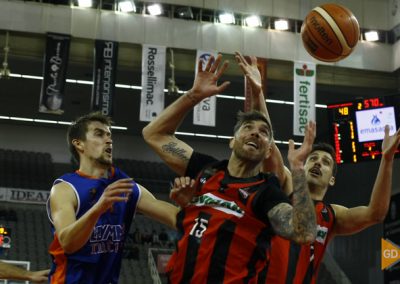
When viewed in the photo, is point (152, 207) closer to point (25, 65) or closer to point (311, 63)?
point (311, 63)

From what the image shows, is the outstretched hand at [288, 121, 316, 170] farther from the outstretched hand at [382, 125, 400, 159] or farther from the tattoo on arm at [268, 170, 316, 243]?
the outstretched hand at [382, 125, 400, 159]

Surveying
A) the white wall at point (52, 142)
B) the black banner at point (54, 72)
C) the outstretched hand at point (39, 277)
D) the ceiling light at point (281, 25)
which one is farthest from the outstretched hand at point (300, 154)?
the white wall at point (52, 142)

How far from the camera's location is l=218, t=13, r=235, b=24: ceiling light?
2320 centimetres

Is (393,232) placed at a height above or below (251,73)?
below

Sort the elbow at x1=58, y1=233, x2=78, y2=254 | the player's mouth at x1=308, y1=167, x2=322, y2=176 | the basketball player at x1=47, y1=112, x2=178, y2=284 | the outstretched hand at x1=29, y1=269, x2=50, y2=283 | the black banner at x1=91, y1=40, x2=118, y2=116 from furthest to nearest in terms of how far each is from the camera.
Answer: the black banner at x1=91, y1=40, x2=118, y2=116, the player's mouth at x1=308, y1=167, x2=322, y2=176, the outstretched hand at x1=29, y1=269, x2=50, y2=283, the basketball player at x1=47, y1=112, x2=178, y2=284, the elbow at x1=58, y1=233, x2=78, y2=254

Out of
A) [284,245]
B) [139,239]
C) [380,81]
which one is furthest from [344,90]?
[284,245]

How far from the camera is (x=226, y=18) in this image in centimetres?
2325

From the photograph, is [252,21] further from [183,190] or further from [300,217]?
[300,217]

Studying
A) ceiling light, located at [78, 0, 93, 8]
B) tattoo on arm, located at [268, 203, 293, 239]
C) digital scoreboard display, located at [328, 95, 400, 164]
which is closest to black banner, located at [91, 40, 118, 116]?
ceiling light, located at [78, 0, 93, 8]

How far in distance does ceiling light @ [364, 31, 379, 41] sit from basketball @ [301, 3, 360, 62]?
1422cm

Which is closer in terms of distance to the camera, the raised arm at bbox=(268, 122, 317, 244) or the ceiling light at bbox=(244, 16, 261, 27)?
the raised arm at bbox=(268, 122, 317, 244)

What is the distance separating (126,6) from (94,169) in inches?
692

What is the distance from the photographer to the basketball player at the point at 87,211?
16.6 feet

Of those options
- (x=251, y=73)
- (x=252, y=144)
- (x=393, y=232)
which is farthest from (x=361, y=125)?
(x=252, y=144)
